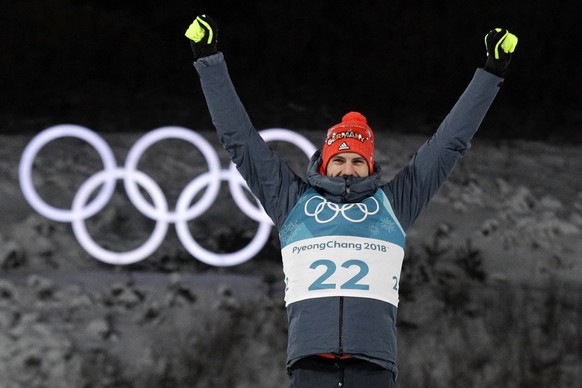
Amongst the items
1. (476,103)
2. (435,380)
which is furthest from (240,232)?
(476,103)

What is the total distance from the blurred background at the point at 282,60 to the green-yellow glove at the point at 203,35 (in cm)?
449

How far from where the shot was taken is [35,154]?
704cm

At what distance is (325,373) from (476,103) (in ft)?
2.53

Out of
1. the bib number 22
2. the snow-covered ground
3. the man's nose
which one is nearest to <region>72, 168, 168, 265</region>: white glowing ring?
the snow-covered ground

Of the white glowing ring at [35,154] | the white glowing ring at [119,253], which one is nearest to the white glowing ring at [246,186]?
the white glowing ring at [119,253]

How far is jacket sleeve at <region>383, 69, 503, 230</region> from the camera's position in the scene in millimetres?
2848

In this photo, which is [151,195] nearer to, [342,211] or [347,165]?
[347,165]

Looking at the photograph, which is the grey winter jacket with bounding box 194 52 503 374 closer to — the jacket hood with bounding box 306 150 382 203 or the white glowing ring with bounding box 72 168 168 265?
the jacket hood with bounding box 306 150 382 203

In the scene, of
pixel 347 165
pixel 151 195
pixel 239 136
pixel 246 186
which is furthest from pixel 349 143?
pixel 151 195

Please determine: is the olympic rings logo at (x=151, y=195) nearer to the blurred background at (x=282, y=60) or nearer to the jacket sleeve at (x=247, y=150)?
the blurred background at (x=282, y=60)

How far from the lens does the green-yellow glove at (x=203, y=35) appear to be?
2.80 meters

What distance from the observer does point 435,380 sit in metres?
6.68

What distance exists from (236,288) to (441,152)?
4125 millimetres

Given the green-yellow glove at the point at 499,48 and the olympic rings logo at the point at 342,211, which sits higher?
the green-yellow glove at the point at 499,48
